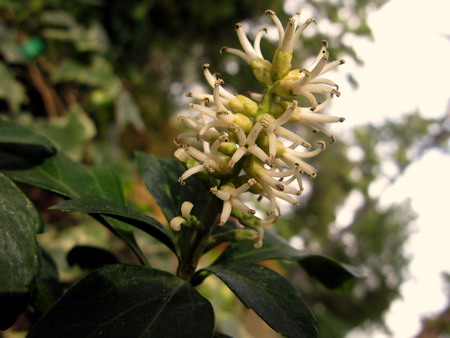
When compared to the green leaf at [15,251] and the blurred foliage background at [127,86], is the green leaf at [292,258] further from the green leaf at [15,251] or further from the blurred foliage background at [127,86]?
the green leaf at [15,251]

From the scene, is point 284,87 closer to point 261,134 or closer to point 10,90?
point 261,134

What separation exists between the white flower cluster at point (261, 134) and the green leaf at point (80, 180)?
16 cm

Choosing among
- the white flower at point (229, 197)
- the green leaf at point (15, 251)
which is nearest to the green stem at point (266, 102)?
the white flower at point (229, 197)

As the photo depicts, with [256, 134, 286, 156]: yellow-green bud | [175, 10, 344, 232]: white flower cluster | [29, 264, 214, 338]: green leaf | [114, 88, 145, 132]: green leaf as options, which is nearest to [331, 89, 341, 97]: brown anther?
[175, 10, 344, 232]: white flower cluster

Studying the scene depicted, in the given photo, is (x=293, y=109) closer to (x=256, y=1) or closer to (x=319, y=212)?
(x=256, y=1)

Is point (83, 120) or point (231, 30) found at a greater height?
point (231, 30)

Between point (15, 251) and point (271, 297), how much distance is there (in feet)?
1.01

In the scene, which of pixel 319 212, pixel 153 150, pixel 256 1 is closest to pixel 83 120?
pixel 153 150

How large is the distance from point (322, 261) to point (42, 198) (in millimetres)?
2046

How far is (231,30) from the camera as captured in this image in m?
6.08

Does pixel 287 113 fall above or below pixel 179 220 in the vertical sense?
above

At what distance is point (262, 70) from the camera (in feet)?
1.88

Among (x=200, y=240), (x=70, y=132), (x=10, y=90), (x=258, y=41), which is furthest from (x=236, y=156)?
(x=10, y=90)

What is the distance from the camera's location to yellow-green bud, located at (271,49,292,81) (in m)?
0.55
